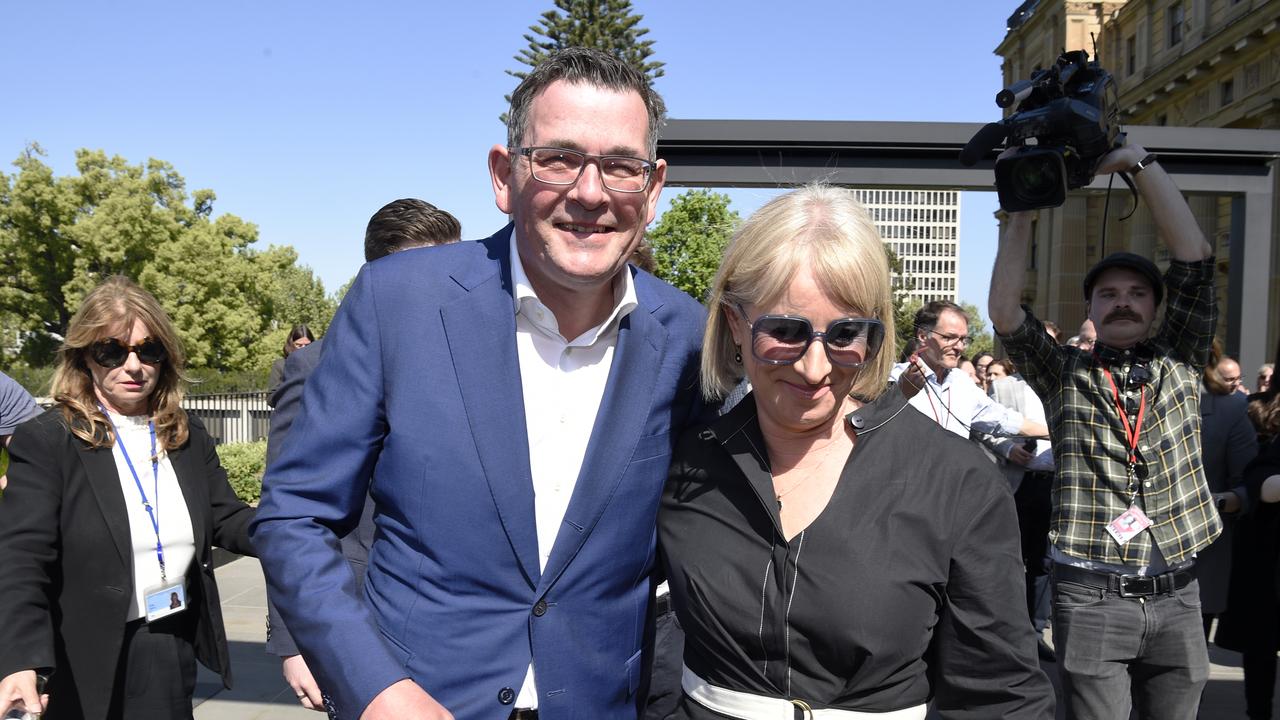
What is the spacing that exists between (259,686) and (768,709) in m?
4.79

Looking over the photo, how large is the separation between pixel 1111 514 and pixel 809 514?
2270 mm

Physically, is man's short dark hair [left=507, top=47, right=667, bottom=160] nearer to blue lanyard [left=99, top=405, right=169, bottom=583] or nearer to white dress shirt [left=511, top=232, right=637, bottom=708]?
white dress shirt [left=511, top=232, right=637, bottom=708]

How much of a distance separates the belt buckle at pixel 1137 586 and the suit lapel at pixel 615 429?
7.96 feet

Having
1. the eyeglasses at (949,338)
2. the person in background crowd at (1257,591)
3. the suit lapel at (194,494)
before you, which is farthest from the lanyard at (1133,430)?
the suit lapel at (194,494)

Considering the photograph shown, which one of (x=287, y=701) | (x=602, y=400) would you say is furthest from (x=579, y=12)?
(x=602, y=400)

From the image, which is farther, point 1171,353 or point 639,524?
point 1171,353

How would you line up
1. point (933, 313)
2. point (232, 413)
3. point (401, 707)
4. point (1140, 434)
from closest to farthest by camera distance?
point (401, 707), point (1140, 434), point (933, 313), point (232, 413)

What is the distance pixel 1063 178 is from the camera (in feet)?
11.8

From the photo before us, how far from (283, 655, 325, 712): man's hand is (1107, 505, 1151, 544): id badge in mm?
2862

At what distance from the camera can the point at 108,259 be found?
44406 millimetres

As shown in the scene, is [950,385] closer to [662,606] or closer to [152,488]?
[662,606]

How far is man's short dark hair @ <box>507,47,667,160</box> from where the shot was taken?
80.0 inches

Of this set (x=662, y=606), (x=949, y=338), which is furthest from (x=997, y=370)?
(x=662, y=606)

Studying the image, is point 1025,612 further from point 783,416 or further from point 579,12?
point 579,12
